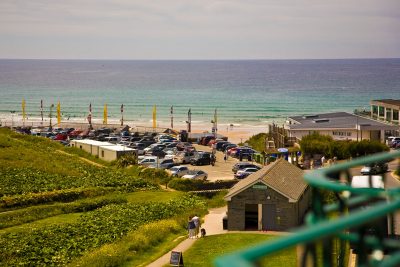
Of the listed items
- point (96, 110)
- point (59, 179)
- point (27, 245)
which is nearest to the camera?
point (27, 245)

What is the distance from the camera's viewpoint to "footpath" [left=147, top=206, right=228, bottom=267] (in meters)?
25.2

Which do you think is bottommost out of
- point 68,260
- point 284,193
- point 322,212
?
point 68,260

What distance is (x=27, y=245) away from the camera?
1091 inches

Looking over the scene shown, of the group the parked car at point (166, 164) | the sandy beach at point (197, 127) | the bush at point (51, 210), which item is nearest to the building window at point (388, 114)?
the sandy beach at point (197, 127)

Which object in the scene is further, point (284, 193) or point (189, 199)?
point (189, 199)

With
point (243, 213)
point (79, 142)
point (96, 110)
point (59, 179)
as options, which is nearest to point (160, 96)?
point (96, 110)

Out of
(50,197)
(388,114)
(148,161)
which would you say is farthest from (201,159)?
(388,114)

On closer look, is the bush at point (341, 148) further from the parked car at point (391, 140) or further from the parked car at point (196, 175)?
the parked car at point (196, 175)

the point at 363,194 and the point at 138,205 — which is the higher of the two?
the point at 363,194

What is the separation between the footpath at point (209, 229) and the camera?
25.2 metres

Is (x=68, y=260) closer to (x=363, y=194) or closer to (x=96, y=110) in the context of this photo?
(x=363, y=194)

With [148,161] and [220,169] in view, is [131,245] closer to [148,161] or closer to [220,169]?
[220,169]

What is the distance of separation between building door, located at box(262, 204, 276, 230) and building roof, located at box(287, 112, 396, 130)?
103 ft

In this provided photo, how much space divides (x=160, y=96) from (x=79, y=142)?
122 m
